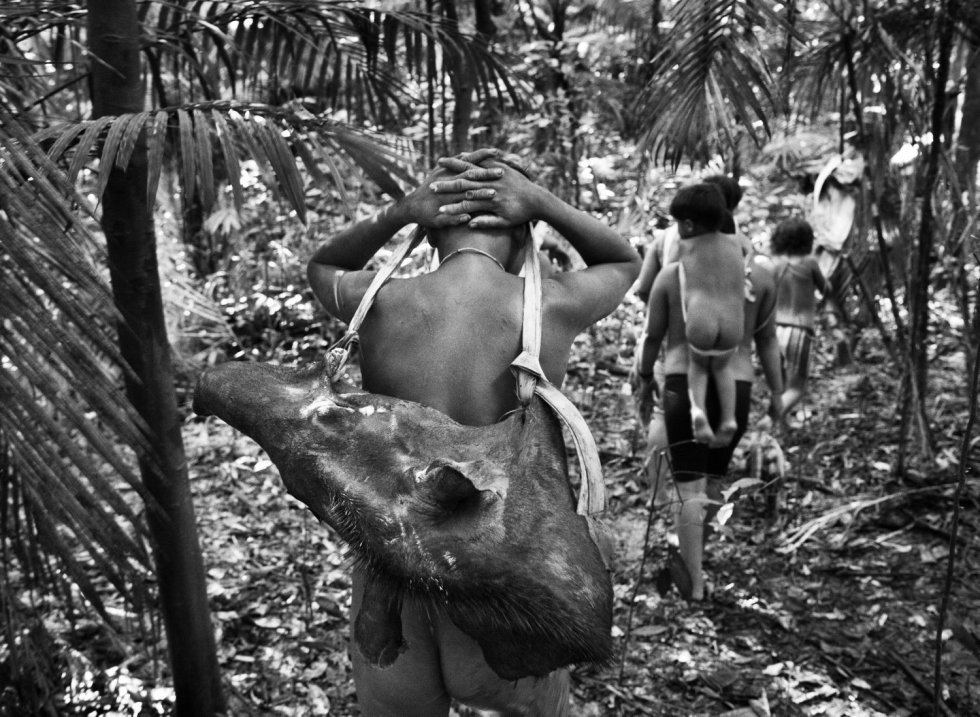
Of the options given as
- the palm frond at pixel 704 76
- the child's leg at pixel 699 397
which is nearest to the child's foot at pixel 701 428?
the child's leg at pixel 699 397

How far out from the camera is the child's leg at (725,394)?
4230 millimetres

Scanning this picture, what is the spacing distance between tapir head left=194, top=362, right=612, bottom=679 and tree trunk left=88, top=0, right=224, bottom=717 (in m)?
0.65

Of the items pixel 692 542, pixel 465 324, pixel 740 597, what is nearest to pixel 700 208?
pixel 692 542

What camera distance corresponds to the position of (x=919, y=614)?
162 inches

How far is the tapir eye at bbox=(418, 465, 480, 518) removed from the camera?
5.07 feet

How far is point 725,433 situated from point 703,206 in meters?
1.07

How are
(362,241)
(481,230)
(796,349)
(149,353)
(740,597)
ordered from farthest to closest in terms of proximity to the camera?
(796,349), (740,597), (149,353), (362,241), (481,230)

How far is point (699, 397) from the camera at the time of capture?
14.0ft

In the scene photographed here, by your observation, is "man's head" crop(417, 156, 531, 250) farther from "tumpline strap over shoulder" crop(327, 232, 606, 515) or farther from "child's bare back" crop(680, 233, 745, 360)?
"child's bare back" crop(680, 233, 745, 360)

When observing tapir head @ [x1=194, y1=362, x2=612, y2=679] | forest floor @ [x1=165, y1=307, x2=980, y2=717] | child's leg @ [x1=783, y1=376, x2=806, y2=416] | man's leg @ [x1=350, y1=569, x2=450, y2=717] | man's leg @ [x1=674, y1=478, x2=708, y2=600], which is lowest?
forest floor @ [x1=165, y1=307, x2=980, y2=717]

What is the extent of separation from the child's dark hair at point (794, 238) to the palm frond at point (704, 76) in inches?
57.5

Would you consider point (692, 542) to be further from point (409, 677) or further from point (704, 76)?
point (409, 677)

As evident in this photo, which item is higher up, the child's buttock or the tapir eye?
the tapir eye

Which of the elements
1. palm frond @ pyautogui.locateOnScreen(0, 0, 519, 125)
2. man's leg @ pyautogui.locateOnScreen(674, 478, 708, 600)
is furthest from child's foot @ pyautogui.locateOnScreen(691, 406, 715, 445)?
palm frond @ pyautogui.locateOnScreen(0, 0, 519, 125)
